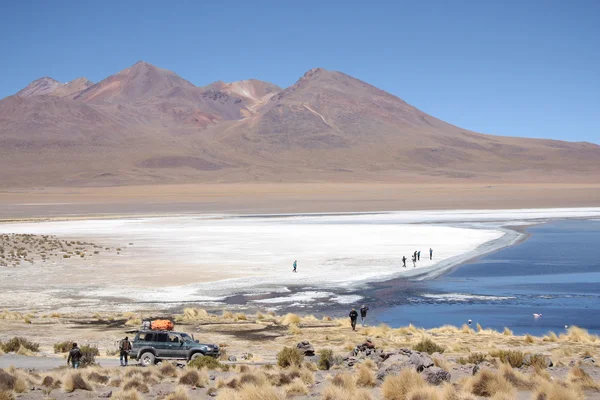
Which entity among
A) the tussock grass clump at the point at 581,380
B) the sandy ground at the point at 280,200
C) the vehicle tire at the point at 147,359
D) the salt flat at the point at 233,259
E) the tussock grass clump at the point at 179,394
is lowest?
the vehicle tire at the point at 147,359

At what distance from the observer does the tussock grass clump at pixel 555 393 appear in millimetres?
11805

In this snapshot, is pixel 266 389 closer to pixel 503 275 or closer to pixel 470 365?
pixel 470 365

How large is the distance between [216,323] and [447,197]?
10429cm

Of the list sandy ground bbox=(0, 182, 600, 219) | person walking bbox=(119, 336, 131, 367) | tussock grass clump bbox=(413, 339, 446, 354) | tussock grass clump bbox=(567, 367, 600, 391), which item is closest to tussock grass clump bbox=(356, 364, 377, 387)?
tussock grass clump bbox=(567, 367, 600, 391)

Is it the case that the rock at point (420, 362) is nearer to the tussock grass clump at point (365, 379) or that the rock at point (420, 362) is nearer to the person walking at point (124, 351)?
the tussock grass clump at point (365, 379)

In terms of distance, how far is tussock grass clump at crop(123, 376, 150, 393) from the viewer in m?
14.3

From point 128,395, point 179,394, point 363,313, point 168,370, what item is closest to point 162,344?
point 168,370

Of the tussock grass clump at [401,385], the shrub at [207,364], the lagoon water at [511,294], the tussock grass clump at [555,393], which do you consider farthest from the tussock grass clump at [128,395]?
the lagoon water at [511,294]

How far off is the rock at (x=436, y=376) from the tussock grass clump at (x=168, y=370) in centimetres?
528

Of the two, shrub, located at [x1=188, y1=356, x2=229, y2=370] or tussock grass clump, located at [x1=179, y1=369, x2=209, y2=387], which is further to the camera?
shrub, located at [x1=188, y1=356, x2=229, y2=370]

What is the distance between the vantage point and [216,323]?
25609mm

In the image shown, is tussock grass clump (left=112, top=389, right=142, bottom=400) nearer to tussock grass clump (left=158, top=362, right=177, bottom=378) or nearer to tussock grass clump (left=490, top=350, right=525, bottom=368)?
tussock grass clump (left=158, top=362, right=177, bottom=378)

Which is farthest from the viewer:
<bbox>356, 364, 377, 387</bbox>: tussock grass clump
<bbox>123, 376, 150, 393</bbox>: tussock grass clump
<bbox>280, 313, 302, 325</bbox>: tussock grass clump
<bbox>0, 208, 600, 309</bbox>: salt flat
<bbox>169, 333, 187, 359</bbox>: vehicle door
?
<bbox>0, 208, 600, 309</bbox>: salt flat

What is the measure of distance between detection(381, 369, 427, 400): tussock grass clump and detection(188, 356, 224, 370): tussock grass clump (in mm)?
4964
